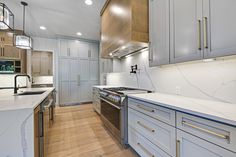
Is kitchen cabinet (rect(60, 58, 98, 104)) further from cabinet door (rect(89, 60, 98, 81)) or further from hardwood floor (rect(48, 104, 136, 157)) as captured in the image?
hardwood floor (rect(48, 104, 136, 157))

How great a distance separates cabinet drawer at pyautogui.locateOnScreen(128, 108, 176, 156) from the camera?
1.17 m

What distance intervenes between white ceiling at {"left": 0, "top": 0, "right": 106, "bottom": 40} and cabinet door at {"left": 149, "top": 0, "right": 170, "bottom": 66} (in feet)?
4.86

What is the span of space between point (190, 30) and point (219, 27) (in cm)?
28

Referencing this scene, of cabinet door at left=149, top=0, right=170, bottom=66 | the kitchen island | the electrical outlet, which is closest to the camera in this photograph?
the kitchen island

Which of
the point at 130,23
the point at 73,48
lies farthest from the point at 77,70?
the point at 130,23

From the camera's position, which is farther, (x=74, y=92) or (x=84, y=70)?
(x=84, y=70)

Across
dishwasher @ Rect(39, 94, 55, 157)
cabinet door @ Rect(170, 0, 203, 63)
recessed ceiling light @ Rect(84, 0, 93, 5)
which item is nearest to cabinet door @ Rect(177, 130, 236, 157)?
cabinet door @ Rect(170, 0, 203, 63)

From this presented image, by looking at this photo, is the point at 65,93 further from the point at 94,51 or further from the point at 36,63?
the point at 94,51

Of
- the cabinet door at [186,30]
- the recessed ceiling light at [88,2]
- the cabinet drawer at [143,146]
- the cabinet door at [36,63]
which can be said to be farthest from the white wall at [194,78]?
the cabinet door at [36,63]

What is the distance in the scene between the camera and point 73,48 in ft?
17.1

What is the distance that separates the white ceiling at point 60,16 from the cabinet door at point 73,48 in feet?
1.49

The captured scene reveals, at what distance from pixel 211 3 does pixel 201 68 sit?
0.68 metres

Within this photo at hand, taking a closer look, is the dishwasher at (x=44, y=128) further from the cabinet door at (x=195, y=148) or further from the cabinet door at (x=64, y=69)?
the cabinet door at (x=64, y=69)

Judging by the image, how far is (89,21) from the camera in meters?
3.67
